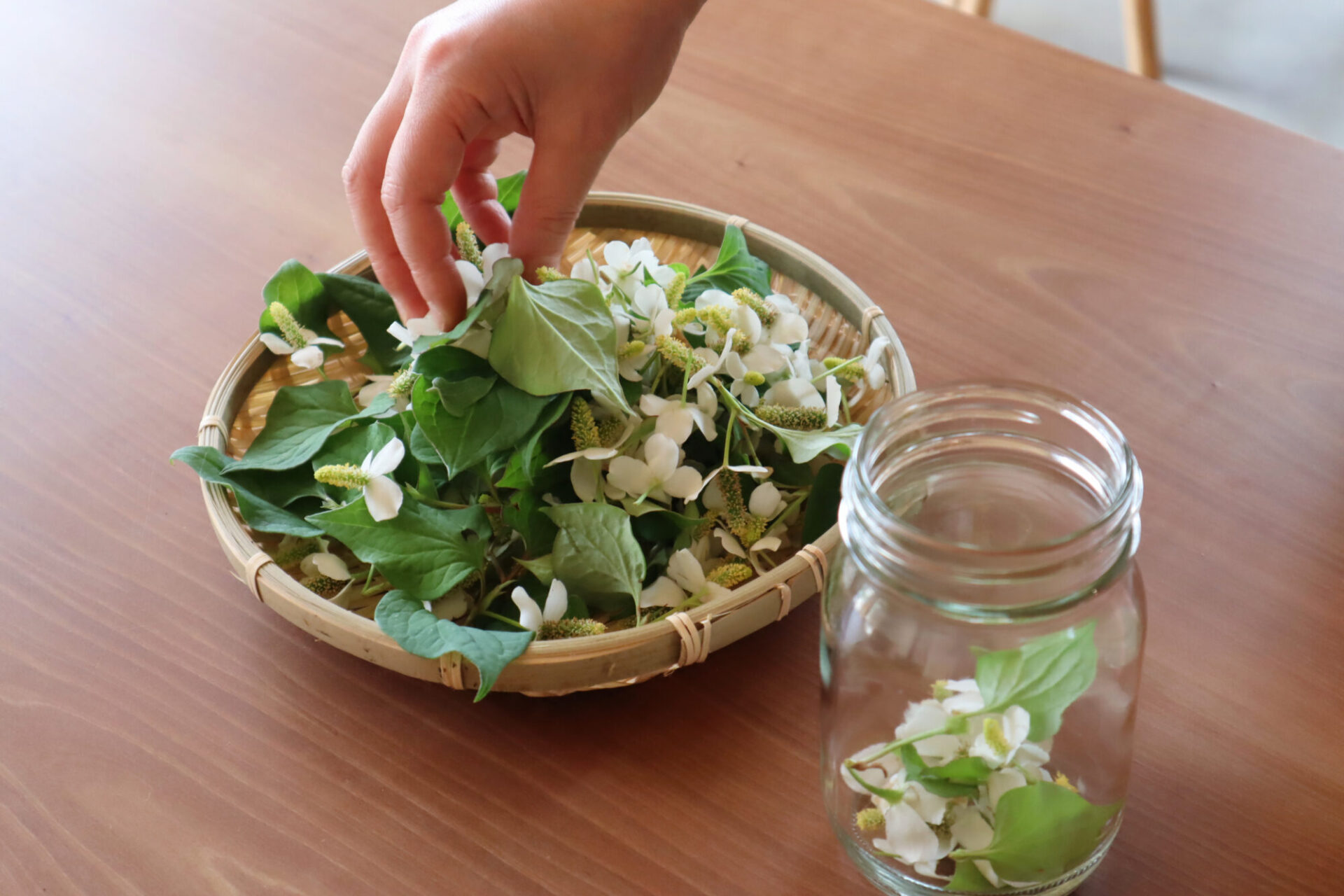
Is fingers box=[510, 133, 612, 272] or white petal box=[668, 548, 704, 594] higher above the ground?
fingers box=[510, 133, 612, 272]

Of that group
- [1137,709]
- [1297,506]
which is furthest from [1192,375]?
[1137,709]

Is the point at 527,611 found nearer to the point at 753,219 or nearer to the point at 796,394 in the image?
the point at 796,394

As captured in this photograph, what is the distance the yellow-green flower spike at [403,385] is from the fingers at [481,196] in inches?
5.1

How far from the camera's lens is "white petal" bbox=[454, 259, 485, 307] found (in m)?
0.53

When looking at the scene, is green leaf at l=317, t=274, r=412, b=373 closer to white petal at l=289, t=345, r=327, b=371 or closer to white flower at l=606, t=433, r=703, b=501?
white petal at l=289, t=345, r=327, b=371

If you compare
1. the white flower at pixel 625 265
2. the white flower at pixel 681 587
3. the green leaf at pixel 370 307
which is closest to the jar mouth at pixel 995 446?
the white flower at pixel 681 587

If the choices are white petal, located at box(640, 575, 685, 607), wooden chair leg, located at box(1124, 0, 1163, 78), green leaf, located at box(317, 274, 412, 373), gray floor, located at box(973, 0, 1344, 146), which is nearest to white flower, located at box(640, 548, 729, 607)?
white petal, located at box(640, 575, 685, 607)

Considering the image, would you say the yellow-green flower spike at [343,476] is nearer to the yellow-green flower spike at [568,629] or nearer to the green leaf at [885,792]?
the yellow-green flower spike at [568,629]

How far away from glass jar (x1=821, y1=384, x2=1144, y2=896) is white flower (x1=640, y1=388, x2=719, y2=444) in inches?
4.8

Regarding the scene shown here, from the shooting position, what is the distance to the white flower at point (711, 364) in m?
0.53

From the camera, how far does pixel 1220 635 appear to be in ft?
1.72

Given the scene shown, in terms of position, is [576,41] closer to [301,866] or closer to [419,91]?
[419,91]

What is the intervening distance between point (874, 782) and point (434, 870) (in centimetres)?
18

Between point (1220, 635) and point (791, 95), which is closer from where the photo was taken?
point (1220, 635)
